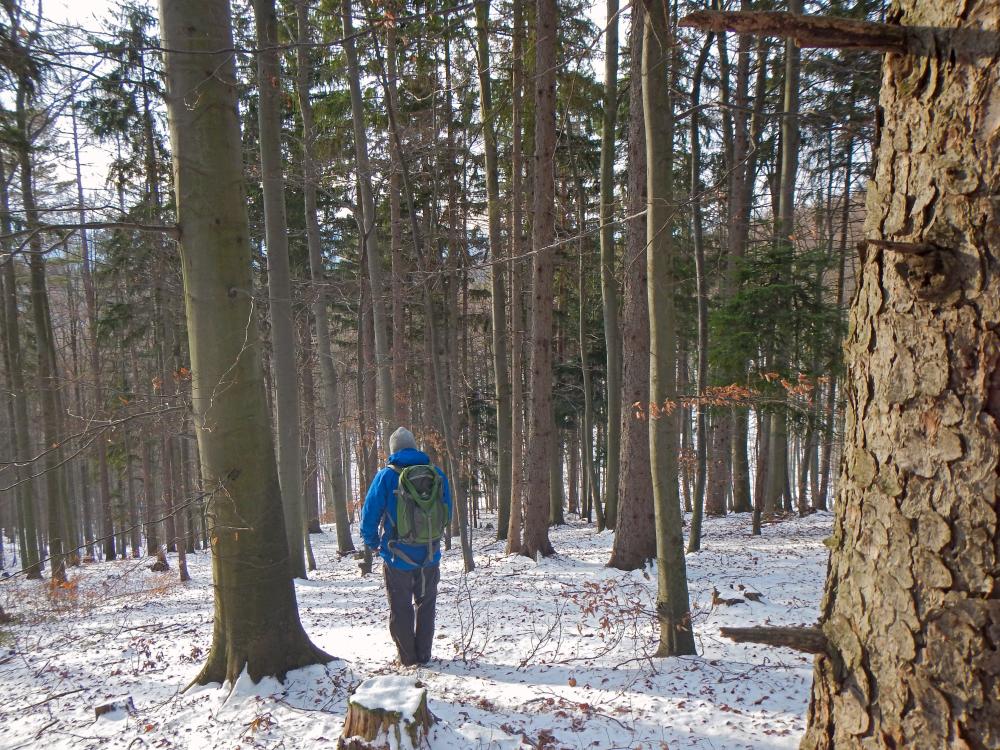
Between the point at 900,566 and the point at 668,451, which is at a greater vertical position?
the point at 900,566

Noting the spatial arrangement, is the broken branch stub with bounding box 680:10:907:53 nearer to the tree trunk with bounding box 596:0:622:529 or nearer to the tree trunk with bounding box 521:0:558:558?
the tree trunk with bounding box 521:0:558:558

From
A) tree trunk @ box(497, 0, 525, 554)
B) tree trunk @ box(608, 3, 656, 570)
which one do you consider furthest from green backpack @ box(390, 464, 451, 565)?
tree trunk @ box(497, 0, 525, 554)

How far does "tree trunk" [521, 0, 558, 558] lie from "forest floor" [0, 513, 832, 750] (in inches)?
40.6

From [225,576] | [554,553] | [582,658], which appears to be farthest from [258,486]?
[554,553]

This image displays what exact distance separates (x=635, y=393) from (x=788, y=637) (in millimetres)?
7266

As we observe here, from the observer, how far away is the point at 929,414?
1180 millimetres

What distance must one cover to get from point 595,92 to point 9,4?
9.16 m

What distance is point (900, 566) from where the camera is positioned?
1230 millimetres

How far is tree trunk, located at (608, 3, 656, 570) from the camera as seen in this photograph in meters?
8.41

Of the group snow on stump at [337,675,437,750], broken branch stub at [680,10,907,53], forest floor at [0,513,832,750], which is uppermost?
broken branch stub at [680,10,907,53]

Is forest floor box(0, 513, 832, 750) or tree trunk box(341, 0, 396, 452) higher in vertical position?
tree trunk box(341, 0, 396, 452)

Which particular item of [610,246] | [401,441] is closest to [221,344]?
[401,441]

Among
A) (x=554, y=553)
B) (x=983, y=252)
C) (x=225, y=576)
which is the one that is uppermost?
(x=983, y=252)

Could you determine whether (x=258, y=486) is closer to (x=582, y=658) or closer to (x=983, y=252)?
(x=582, y=658)
